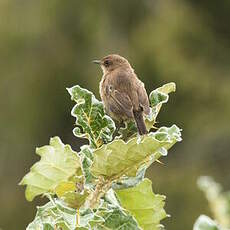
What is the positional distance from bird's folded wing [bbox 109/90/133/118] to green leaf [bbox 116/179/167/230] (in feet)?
6.06

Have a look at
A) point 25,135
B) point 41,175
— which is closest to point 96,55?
point 25,135

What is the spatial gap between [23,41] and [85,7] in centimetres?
229

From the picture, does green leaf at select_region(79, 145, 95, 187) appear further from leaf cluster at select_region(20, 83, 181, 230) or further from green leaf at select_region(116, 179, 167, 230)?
green leaf at select_region(116, 179, 167, 230)

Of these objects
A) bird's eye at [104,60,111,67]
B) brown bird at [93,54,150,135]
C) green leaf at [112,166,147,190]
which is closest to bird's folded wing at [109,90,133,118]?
brown bird at [93,54,150,135]

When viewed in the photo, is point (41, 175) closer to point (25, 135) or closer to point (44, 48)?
point (25, 135)

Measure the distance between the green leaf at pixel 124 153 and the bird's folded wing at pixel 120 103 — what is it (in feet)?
6.94

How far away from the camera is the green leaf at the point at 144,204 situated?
2215 mm

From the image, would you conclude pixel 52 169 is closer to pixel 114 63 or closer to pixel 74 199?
pixel 74 199

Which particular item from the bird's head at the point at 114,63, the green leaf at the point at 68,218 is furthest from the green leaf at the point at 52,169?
the bird's head at the point at 114,63

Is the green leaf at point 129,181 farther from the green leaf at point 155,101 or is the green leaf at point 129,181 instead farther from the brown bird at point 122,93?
the brown bird at point 122,93

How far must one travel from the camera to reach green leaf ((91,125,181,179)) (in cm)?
198

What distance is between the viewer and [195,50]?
30234 mm

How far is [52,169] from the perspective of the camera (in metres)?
2.31

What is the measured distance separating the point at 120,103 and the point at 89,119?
7.40ft
